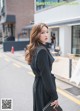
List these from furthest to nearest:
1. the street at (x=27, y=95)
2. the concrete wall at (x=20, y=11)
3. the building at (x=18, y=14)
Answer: the concrete wall at (x=20, y=11) → the building at (x=18, y=14) → the street at (x=27, y=95)

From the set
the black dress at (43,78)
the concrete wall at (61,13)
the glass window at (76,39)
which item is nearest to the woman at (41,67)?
the black dress at (43,78)

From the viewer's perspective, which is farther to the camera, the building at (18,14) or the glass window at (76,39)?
the building at (18,14)

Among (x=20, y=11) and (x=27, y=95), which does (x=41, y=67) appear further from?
(x=20, y=11)

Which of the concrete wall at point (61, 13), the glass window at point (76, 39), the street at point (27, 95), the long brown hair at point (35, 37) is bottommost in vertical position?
the street at point (27, 95)

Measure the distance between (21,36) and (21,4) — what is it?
5.14 meters

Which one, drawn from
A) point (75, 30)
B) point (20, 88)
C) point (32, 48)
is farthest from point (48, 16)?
point (32, 48)

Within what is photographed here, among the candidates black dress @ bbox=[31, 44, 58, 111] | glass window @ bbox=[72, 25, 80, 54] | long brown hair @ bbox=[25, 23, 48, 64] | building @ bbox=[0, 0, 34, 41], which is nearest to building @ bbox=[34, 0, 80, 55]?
glass window @ bbox=[72, 25, 80, 54]

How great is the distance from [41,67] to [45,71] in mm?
66

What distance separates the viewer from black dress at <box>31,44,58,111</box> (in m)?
2.71

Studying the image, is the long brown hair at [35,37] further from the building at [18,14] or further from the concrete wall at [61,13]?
the building at [18,14]

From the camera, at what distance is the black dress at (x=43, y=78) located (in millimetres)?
2705

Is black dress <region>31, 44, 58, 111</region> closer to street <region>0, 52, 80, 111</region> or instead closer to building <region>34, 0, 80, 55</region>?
street <region>0, 52, 80, 111</region>

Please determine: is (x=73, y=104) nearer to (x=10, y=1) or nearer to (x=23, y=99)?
(x=23, y=99)

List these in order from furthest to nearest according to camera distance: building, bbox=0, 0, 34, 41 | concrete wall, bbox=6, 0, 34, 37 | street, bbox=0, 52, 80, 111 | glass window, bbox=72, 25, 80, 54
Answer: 1. concrete wall, bbox=6, 0, 34, 37
2. building, bbox=0, 0, 34, 41
3. glass window, bbox=72, 25, 80, 54
4. street, bbox=0, 52, 80, 111
